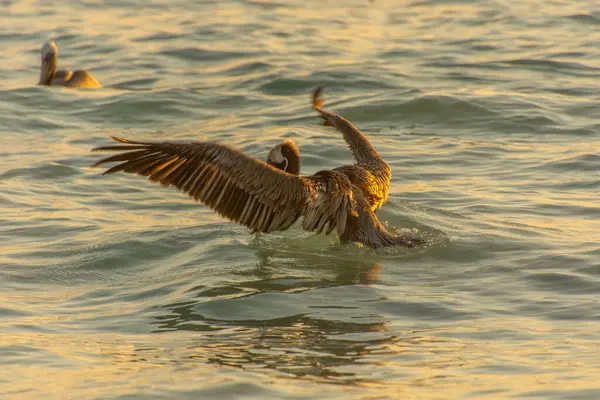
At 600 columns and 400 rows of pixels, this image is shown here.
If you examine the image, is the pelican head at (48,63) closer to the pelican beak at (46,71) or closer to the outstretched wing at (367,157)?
the pelican beak at (46,71)

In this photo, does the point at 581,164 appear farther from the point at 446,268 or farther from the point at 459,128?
the point at 446,268

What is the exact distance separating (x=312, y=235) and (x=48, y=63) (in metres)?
7.54

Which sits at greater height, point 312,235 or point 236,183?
point 236,183

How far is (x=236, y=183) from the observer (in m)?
7.04

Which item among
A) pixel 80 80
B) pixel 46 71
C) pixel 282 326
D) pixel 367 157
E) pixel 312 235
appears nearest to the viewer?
pixel 282 326

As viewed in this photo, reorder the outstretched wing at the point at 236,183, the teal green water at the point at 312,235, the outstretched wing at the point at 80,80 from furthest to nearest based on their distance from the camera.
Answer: the outstretched wing at the point at 80,80, the outstretched wing at the point at 236,183, the teal green water at the point at 312,235

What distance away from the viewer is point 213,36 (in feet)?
56.6

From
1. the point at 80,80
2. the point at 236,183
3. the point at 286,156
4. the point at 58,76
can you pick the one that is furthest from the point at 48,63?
→ the point at 236,183

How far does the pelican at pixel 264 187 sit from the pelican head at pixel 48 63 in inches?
289

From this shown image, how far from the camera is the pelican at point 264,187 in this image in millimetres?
6898

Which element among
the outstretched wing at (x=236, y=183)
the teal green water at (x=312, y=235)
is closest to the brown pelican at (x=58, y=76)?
the teal green water at (x=312, y=235)

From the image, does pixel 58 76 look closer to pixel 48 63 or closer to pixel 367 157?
pixel 48 63

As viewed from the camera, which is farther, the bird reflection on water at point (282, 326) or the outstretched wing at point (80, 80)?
the outstretched wing at point (80, 80)

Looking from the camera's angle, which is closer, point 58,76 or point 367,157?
point 367,157
